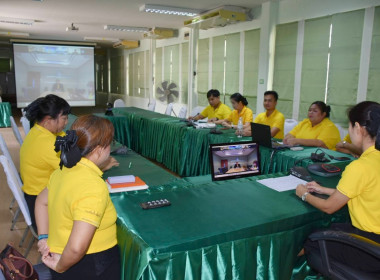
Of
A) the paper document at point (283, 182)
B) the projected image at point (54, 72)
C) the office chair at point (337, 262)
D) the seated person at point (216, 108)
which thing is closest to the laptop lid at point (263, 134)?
the paper document at point (283, 182)

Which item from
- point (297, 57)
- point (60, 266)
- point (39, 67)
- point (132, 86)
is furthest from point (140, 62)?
point (60, 266)

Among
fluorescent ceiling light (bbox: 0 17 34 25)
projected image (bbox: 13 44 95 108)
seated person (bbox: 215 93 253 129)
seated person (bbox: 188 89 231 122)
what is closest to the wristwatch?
seated person (bbox: 215 93 253 129)

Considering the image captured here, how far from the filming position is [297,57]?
527cm

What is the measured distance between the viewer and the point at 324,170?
6.77 ft

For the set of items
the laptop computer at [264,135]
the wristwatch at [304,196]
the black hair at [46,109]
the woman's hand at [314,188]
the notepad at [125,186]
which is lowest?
the notepad at [125,186]

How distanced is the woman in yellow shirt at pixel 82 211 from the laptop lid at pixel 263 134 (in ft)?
6.48

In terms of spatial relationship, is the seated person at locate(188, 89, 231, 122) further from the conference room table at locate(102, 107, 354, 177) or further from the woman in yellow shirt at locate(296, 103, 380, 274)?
the woman in yellow shirt at locate(296, 103, 380, 274)

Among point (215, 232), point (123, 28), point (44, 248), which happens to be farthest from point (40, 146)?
point (123, 28)

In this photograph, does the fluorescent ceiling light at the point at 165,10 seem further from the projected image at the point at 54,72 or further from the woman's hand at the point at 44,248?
the projected image at the point at 54,72

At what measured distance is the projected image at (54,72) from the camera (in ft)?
34.9

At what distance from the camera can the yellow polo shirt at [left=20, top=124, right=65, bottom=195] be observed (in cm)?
190

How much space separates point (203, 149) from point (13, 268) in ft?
9.57

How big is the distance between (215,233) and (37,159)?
1259mm

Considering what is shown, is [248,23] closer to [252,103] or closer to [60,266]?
[252,103]
